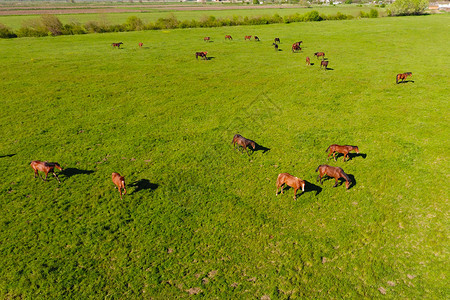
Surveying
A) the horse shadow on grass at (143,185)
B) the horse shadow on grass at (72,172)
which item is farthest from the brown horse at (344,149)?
the horse shadow on grass at (72,172)

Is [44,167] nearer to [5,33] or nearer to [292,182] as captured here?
[292,182]

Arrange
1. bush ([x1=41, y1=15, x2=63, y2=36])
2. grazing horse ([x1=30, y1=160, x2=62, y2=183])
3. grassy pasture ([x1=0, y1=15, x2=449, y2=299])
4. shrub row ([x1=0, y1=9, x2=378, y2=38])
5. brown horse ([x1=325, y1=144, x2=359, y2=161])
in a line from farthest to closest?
1. bush ([x1=41, y1=15, x2=63, y2=36])
2. shrub row ([x1=0, y1=9, x2=378, y2=38])
3. brown horse ([x1=325, y1=144, x2=359, y2=161])
4. grazing horse ([x1=30, y1=160, x2=62, y2=183])
5. grassy pasture ([x1=0, y1=15, x2=449, y2=299])

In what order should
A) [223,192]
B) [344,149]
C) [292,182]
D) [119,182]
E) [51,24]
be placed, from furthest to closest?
[51,24] → [344,149] → [223,192] → [119,182] → [292,182]

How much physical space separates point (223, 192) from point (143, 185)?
4205mm

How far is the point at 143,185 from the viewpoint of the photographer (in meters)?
12.7

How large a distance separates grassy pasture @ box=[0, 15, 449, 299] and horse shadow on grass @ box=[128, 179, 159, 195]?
297mm

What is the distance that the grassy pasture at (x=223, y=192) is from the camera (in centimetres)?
844

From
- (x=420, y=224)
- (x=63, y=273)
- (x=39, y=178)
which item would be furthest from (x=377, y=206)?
(x=39, y=178)

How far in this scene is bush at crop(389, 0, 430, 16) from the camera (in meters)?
83.6

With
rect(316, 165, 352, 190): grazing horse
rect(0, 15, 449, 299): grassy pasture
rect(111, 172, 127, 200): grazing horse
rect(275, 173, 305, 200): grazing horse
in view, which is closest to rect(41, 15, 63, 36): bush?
rect(0, 15, 449, 299): grassy pasture

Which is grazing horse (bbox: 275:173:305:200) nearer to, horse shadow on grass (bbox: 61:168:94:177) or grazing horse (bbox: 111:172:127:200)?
grazing horse (bbox: 111:172:127:200)

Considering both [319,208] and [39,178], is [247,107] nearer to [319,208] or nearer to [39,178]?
[319,208]

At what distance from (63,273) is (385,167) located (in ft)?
51.1

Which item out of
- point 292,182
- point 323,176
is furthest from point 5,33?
point 323,176
